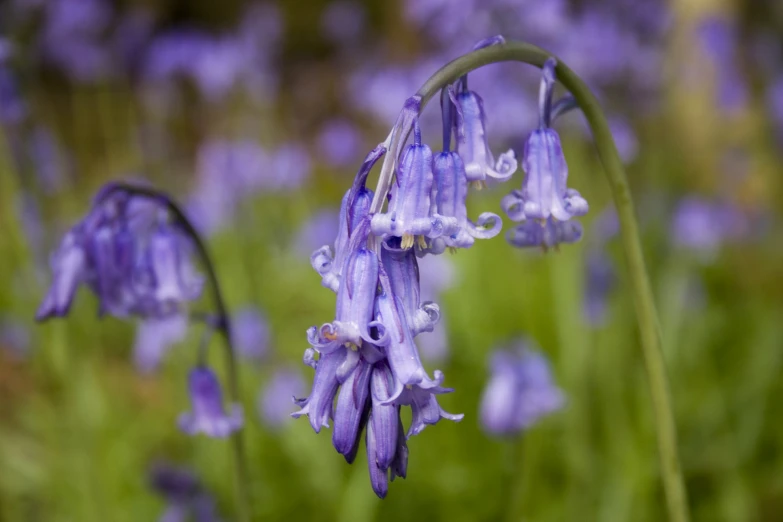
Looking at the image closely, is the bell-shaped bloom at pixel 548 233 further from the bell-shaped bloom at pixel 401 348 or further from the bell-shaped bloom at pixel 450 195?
the bell-shaped bloom at pixel 401 348

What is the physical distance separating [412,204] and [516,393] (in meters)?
1.53

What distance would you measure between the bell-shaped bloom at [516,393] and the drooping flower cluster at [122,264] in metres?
1.05

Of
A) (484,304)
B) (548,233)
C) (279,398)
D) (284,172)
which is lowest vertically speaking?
(279,398)

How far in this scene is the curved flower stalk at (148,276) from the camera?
188cm

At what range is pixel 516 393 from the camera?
8.23 ft

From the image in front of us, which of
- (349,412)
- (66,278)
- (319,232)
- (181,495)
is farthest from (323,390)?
(319,232)

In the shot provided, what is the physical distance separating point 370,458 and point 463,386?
2.96 m

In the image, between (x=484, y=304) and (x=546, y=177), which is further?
(x=484, y=304)

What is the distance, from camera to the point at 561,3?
136 inches

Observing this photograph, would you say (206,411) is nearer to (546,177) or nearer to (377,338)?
(377,338)

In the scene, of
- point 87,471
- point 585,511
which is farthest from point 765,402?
point 87,471

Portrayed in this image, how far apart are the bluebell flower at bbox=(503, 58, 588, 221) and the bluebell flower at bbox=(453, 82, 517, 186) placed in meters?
0.05

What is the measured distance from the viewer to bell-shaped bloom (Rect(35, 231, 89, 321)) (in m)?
1.84

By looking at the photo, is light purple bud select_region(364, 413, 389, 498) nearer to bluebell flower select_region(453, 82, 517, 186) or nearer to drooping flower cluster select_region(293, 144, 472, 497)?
drooping flower cluster select_region(293, 144, 472, 497)
